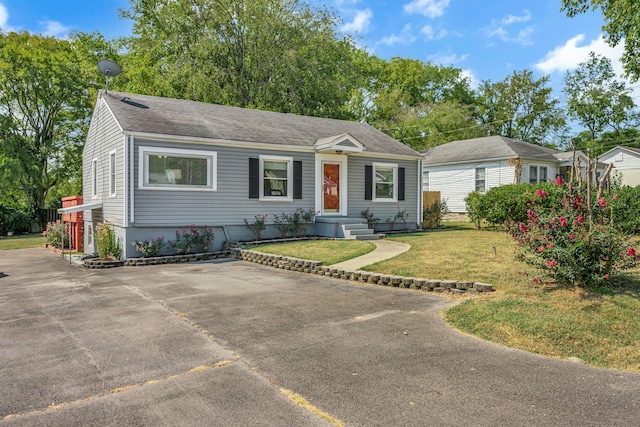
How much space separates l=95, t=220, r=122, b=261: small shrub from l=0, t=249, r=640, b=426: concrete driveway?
5.13 meters

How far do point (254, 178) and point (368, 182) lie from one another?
4.62 m

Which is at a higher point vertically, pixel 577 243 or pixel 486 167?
pixel 486 167

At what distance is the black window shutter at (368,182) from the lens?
52.0 ft

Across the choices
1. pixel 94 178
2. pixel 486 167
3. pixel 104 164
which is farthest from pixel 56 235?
pixel 486 167

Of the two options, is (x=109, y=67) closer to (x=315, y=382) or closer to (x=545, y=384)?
(x=315, y=382)

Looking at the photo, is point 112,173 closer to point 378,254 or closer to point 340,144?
point 340,144

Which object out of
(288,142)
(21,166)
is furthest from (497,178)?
(21,166)

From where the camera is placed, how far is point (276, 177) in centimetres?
1420

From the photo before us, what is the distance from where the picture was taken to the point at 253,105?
26406 millimetres

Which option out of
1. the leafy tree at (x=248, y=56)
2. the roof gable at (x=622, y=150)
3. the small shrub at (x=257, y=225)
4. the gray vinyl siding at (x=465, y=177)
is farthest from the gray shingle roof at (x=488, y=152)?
the small shrub at (x=257, y=225)

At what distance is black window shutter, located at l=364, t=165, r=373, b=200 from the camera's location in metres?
15.8

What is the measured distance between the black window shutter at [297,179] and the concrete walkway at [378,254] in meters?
3.36

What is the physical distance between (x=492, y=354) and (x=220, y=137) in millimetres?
10547

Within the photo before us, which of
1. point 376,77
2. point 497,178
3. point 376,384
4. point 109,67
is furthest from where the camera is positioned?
point 376,77
